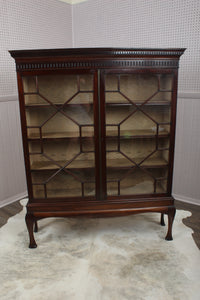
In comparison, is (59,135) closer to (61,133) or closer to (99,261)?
(61,133)

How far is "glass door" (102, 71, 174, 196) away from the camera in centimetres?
175

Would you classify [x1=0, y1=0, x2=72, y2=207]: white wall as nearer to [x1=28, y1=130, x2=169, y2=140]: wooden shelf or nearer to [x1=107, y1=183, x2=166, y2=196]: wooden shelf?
[x1=28, y1=130, x2=169, y2=140]: wooden shelf

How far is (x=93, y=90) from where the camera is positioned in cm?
173

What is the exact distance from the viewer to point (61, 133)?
1851 mm

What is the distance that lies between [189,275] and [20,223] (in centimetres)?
147

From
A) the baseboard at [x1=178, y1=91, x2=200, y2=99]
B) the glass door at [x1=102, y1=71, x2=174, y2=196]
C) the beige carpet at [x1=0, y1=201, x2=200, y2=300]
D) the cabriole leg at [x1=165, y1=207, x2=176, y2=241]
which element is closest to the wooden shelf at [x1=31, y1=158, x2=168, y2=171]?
the glass door at [x1=102, y1=71, x2=174, y2=196]

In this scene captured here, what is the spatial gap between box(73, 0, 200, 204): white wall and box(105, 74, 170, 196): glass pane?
77cm

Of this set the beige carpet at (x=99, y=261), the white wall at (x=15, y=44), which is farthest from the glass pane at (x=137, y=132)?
the white wall at (x=15, y=44)

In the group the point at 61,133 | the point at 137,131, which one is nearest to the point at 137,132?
the point at 137,131

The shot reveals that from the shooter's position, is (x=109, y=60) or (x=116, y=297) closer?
(x=116, y=297)

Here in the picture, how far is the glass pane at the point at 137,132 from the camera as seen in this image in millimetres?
1750

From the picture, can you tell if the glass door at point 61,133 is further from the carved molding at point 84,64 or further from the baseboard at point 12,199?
the baseboard at point 12,199

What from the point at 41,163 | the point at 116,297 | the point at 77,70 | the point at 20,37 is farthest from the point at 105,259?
the point at 20,37

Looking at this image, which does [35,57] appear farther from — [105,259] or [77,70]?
[105,259]
